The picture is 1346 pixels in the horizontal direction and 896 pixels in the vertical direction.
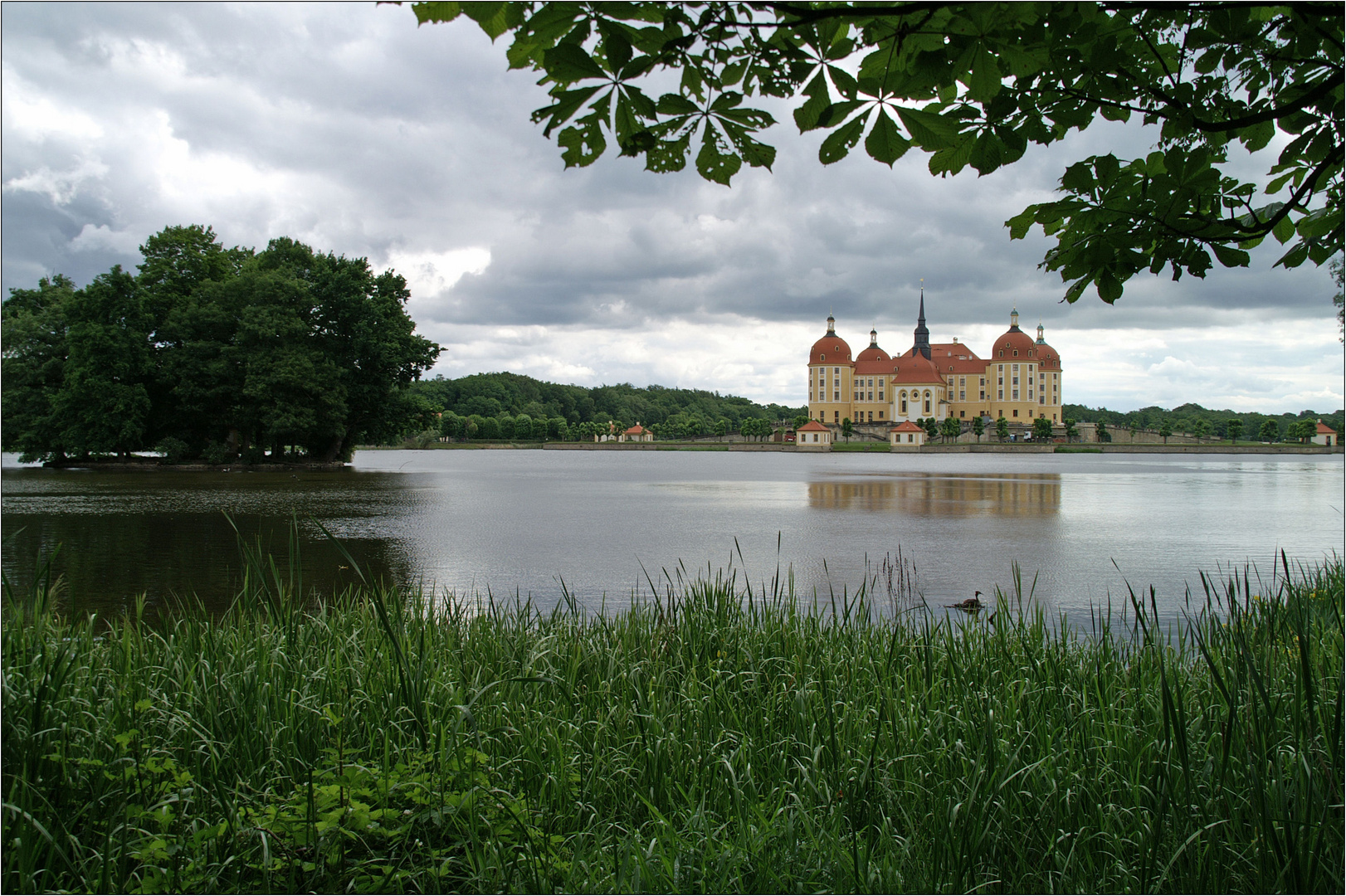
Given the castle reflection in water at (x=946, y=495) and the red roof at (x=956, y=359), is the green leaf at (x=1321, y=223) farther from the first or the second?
the red roof at (x=956, y=359)

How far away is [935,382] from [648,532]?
9723 cm

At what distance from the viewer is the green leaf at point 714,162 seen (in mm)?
1944

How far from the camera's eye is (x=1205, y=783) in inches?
105

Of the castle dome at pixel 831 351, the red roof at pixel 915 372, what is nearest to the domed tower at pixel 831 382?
the castle dome at pixel 831 351

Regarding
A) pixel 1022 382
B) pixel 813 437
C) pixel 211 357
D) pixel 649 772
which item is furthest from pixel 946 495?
pixel 1022 382

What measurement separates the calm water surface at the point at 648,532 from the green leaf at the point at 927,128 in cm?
316

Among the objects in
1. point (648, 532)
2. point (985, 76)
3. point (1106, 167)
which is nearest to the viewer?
point (985, 76)

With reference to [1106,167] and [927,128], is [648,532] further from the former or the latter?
[927,128]

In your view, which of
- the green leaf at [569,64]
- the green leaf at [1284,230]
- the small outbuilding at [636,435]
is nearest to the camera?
the green leaf at [569,64]

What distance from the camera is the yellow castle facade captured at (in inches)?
4082

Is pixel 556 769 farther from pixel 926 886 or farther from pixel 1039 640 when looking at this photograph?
pixel 1039 640

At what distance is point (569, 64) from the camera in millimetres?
1573

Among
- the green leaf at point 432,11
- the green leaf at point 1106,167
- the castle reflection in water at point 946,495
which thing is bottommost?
the castle reflection in water at point 946,495

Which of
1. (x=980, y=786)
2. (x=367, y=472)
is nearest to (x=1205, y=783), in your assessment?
(x=980, y=786)
